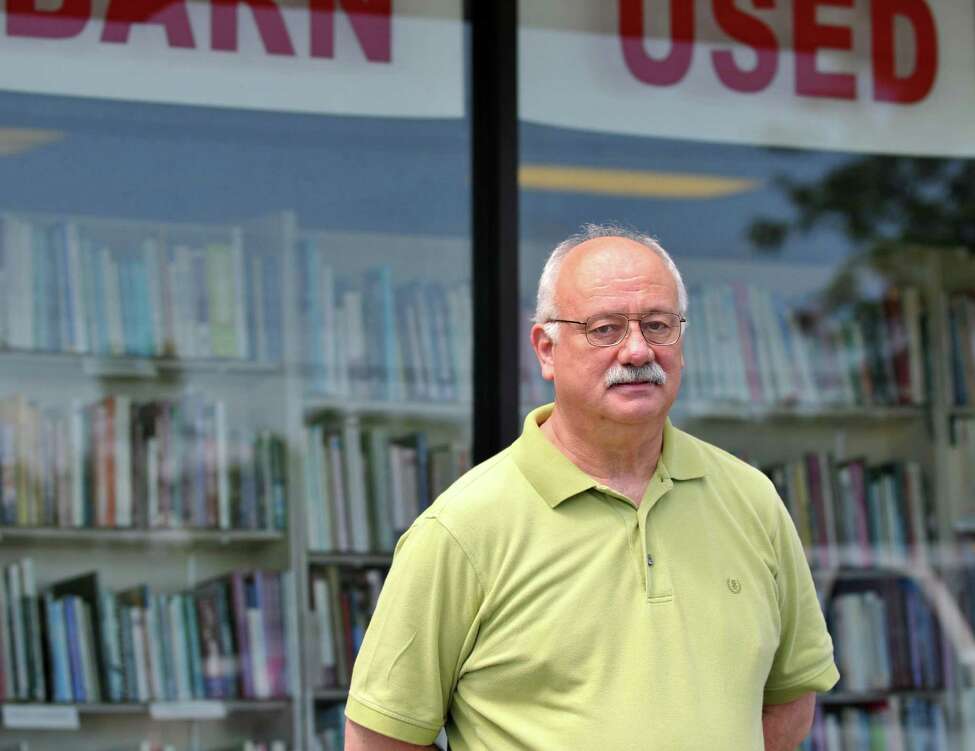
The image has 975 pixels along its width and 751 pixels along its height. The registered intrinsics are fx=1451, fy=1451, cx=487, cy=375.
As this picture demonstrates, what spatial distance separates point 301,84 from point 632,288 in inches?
75.8

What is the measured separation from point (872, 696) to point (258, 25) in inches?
103

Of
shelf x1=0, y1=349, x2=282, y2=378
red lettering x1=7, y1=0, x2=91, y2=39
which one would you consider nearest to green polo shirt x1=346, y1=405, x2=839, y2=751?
shelf x1=0, y1=349, x2=282, y2=378

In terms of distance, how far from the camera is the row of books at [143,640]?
3688mm

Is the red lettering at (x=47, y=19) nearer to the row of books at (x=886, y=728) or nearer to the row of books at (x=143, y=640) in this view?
the row of books at (x=143, y=640)

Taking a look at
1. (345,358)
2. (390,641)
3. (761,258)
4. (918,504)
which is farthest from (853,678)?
(390,641)

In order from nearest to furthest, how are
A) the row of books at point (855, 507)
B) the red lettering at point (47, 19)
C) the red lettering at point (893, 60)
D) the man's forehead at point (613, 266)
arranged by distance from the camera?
the man's forehead at point (613, 266)
the red lettering at point (47, 19)
the red lettering at point (893, 60)
the row of books at point (855, 507)

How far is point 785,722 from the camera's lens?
2.34 meters

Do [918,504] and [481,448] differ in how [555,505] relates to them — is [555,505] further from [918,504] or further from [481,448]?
[918,504]

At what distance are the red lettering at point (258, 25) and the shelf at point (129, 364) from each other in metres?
0.82

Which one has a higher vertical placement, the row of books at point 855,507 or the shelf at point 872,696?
the row of books at point 855,507

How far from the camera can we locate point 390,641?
6.75 ft

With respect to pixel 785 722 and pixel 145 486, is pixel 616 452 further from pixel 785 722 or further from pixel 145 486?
pixel 145 486

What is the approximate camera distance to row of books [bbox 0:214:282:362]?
3.74m

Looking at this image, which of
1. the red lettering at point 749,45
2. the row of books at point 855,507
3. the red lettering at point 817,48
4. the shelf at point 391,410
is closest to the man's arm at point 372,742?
the shelf at point 391,410
